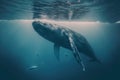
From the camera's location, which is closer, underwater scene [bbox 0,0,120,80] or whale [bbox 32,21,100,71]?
whale [bbox 32,21,100,71]

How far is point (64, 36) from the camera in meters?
14.5

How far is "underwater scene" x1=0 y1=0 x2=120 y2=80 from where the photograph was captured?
49.2 ft

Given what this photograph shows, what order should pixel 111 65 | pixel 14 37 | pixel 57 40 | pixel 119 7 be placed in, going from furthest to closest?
1. pixel 14 37
2. pixel 111 65
3. pixel 119 7
4. pixel 57 40

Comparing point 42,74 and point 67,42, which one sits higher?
point 67,42

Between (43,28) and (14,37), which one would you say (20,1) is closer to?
(43,28)

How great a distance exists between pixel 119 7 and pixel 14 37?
44.0 m

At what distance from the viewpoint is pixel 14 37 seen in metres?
60.3

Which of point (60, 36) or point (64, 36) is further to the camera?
point (64, 36)

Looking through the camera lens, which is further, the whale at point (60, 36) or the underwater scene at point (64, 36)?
the underwater scene at point (64, 36)

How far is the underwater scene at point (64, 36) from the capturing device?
1501 cm

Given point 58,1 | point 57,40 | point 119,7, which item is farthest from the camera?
point 119,7

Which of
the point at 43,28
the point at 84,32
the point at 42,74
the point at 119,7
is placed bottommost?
the point at 42,74

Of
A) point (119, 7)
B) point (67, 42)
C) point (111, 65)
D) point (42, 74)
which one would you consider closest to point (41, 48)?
point (42, 74)

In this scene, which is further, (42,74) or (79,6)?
(42,74)
